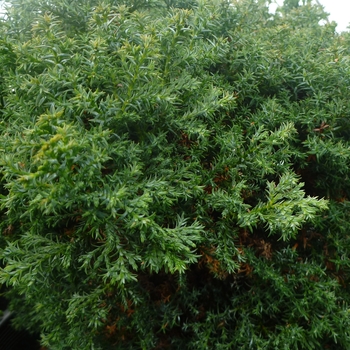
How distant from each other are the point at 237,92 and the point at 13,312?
285 centimetres

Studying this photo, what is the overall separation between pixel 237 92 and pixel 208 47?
15.3 inches

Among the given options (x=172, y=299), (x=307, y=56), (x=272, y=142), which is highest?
(x=307, y=56)

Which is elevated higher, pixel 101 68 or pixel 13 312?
pixel 101 68

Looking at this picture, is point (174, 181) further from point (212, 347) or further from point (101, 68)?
point (212, 347)

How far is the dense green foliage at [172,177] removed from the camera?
1777 mm

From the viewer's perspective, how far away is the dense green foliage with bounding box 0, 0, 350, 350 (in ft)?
5.83

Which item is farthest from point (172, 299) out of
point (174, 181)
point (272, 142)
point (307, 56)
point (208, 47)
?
point (307, 56)

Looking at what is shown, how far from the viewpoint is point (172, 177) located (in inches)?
77.9

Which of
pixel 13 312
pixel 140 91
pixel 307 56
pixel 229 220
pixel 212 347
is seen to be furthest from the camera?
pixel 13 312

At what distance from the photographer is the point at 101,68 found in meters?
1.86

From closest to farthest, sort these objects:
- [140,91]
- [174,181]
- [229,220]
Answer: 1. [140,91]
2. [174,181]
3. [229,220]

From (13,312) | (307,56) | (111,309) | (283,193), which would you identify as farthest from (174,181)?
(13,312)

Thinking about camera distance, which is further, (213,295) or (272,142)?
(213,295)

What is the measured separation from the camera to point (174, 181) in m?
1.97
